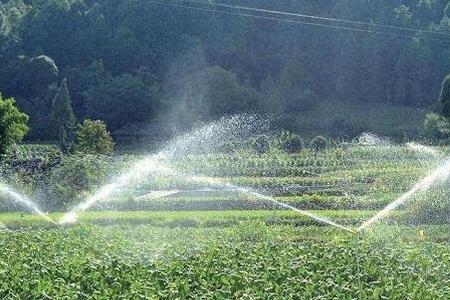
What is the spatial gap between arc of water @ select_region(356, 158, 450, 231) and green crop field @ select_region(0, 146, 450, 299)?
0.35 m

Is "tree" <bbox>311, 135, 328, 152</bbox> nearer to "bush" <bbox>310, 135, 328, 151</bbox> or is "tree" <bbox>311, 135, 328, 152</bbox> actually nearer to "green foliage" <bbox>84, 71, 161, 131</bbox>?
"bush" <bbox>310, 135, 328, 151</bbox>

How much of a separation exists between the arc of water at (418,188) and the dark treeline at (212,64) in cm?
2339

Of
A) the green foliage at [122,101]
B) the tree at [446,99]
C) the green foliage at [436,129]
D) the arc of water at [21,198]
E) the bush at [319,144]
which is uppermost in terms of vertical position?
the tree at [446,99]

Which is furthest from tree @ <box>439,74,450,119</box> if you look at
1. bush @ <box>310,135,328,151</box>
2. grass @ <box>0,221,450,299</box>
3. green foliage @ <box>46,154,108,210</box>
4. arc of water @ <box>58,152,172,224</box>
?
grass @ <box>0,221,450,299</box>

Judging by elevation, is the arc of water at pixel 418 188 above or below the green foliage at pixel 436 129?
above

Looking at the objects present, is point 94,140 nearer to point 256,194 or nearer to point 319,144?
point 319,144

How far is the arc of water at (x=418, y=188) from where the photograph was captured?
26609 mm

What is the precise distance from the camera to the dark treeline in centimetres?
6172

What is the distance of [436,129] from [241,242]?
2999 centimetres

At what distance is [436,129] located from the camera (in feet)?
161

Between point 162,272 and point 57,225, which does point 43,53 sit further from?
point 162,272

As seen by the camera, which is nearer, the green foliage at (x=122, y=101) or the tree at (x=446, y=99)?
the tree at (x=446, y=99)

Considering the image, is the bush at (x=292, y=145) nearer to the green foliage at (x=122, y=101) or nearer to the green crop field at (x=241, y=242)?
the green crop field at (x=241, y=242)

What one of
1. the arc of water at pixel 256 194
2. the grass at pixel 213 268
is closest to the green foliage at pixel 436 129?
the arc of water at pixel 256 194
